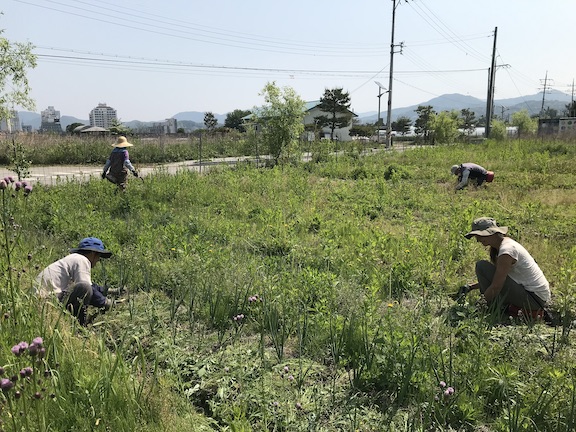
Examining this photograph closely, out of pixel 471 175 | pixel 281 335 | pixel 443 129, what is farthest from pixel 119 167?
pixel 443 129

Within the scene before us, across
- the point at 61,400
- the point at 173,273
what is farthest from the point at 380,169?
the point at 61,400

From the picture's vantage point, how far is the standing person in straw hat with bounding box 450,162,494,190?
10234mm

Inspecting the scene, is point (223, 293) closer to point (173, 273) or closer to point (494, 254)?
Answer: point (173, 273)

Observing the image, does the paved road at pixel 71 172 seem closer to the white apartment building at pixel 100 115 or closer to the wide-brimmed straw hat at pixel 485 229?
the wide-brimmed straw hat at pixel 485 229

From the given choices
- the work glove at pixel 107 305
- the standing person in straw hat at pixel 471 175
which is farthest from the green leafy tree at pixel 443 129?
the work glove at pixel 107 305

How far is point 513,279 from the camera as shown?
12.3ft

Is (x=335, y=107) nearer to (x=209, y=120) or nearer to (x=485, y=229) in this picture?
(x=209, y=120)

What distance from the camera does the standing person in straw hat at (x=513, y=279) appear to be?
12.0 feet

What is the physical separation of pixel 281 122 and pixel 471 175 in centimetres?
863

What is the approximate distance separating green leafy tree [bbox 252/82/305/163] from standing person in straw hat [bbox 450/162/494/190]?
811 centimetres

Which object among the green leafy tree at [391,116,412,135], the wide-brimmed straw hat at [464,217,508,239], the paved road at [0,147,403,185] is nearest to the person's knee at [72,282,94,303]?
the wide-brimmed straw hat at [464,217,508,239]

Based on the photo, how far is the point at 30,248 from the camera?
4934 millimetres

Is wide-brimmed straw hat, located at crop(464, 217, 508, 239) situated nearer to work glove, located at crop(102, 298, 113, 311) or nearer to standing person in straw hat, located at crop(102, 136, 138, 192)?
work glove, located at crop(102, 298, 113, 311)

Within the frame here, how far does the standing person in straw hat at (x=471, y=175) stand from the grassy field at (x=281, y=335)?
3296 mm
